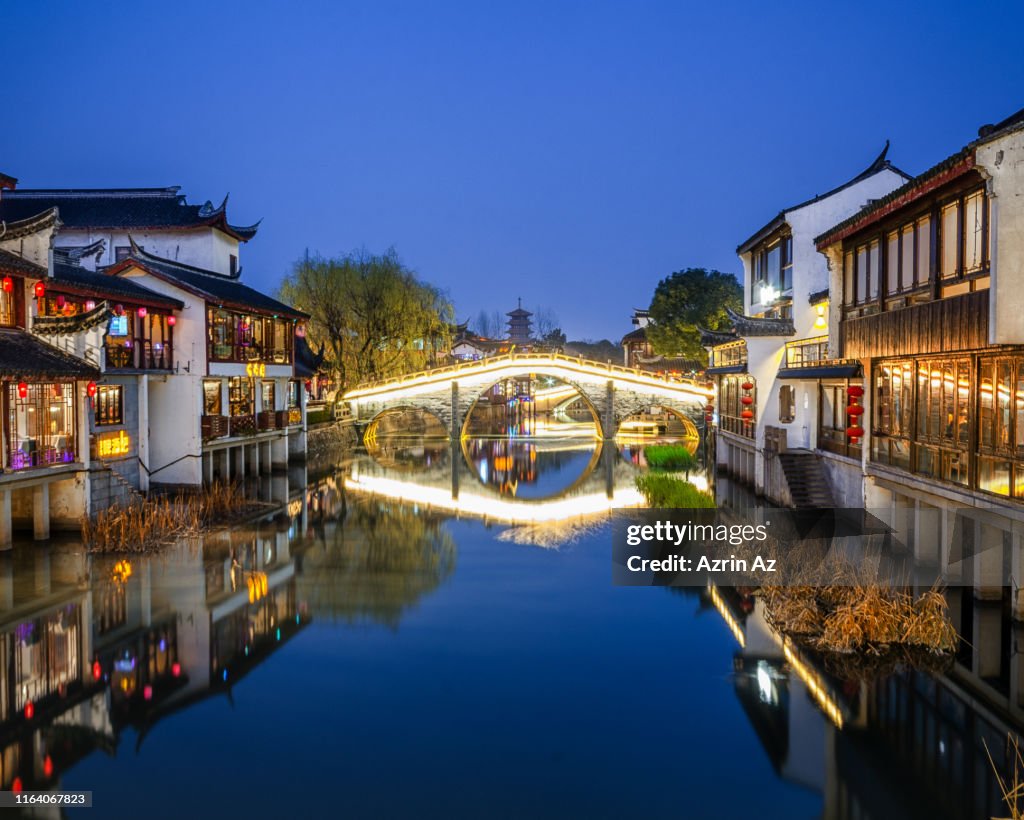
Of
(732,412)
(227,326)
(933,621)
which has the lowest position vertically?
(933,621)

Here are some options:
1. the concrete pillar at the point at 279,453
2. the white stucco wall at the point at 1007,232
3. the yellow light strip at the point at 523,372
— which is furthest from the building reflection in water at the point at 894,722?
the yellow light strip at the point at 523,372

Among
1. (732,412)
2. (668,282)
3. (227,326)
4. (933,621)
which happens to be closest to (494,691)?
(933,621)

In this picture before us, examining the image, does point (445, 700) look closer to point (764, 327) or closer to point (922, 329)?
point (922, 329)

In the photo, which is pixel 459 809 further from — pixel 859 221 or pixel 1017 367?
pixel 859 221

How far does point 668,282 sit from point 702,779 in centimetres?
4813

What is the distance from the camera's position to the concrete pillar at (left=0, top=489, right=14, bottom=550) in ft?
62.0

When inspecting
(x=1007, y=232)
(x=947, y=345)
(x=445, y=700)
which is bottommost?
(x=445, y=700)

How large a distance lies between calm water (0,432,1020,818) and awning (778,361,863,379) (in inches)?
237

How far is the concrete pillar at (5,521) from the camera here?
1889 cm

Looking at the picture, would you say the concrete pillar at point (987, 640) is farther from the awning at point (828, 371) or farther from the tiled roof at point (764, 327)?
the tiled roof at point (764, 327)

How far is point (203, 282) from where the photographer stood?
102 feet

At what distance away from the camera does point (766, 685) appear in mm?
12375

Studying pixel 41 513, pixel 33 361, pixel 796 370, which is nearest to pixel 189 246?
pixel 41 513

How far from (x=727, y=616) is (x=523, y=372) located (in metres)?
32.2
